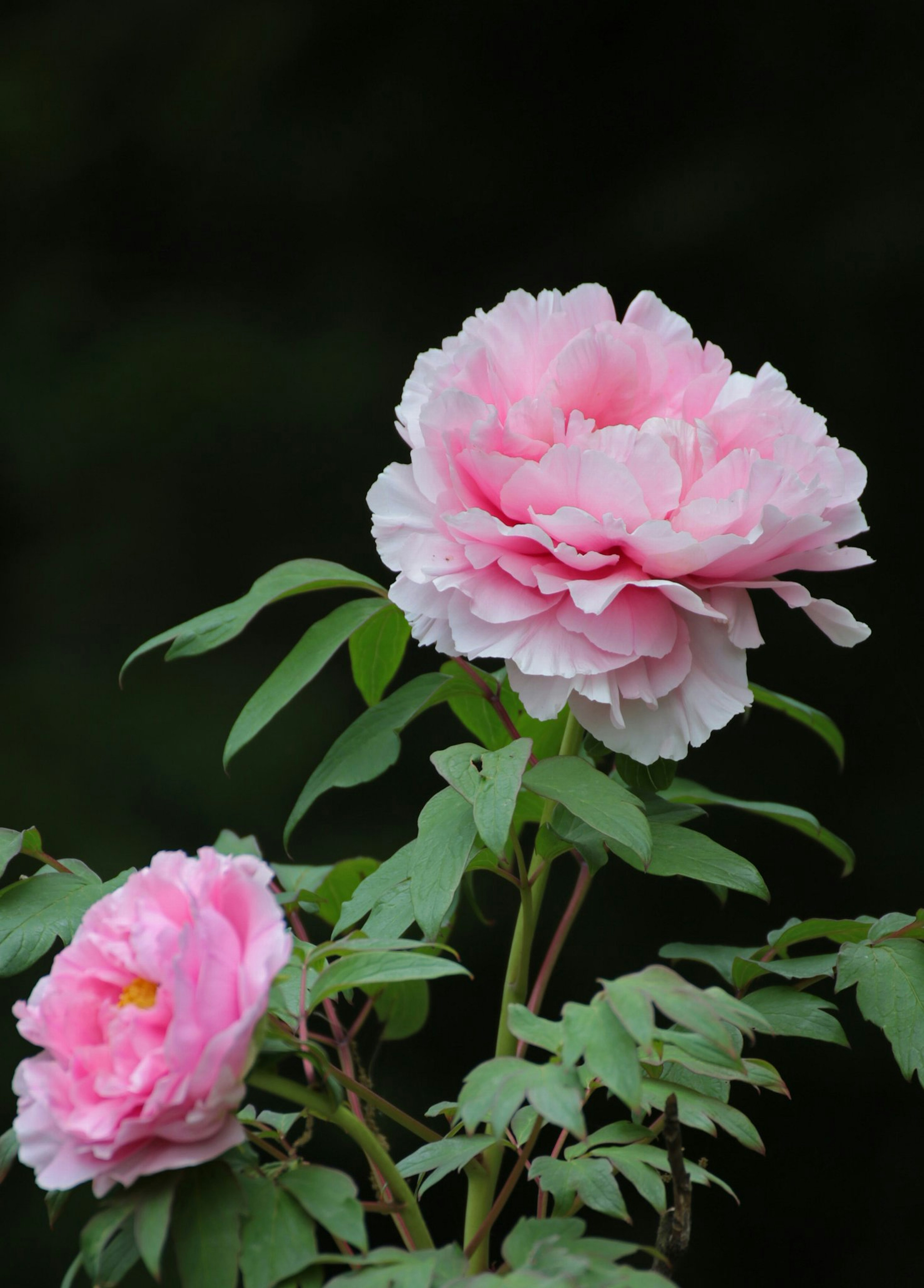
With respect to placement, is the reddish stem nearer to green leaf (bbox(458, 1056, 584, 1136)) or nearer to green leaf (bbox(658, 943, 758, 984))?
green leaf (bbox(658, 943, 758, 984))

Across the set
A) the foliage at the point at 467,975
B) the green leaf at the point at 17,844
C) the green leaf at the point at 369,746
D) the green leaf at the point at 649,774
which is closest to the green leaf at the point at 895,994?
the foliage at the point at 467,975

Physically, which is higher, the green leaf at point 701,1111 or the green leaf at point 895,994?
the green leaf at point 701,1111

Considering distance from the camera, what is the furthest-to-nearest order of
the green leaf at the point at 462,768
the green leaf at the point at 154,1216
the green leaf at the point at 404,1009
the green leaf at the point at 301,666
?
1. the green leaf at the point at 404,1009
2. the green leaf at the point at 301,666
3. the green leaf at the point at 462,768
4. the green leaf at the point at 154,1216

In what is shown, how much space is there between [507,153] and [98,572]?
0.58 meters

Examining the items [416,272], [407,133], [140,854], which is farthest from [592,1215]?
[407,133]

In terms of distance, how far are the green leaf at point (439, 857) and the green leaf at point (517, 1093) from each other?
5 cm

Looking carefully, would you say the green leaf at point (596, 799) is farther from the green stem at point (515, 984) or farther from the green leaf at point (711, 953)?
the green leaf at point (711, 953)

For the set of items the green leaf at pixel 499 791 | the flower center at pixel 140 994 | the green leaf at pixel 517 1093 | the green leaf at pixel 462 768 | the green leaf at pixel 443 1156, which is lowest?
the green leaf at pixel 443 1156

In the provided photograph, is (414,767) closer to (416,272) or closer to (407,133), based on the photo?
(416,272)

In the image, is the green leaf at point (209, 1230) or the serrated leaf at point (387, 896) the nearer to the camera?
the green leaf at point (209, 1230)

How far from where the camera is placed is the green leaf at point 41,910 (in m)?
0.48

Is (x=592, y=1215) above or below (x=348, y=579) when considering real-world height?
below

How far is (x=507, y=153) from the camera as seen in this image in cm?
117

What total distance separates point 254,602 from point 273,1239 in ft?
0.94
